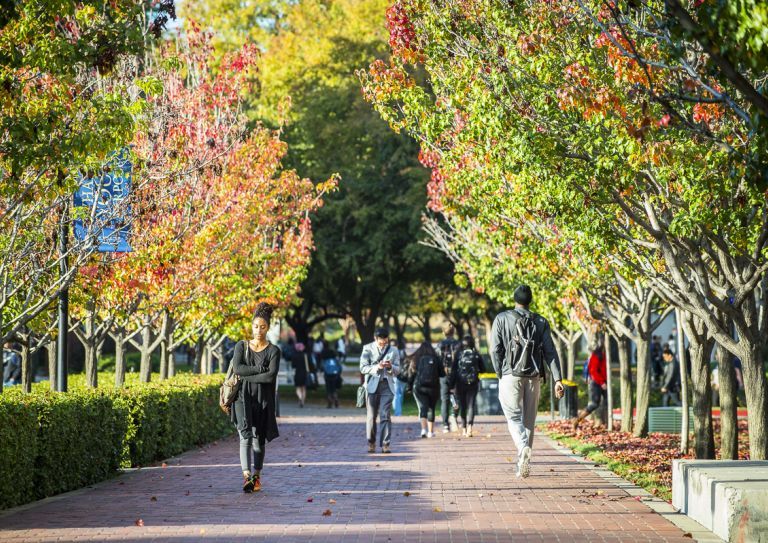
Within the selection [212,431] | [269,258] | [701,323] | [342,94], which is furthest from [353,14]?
[701,323]

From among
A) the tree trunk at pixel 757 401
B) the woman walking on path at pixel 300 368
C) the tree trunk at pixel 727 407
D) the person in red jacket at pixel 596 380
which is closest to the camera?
the tree trunk at pixel 757 401

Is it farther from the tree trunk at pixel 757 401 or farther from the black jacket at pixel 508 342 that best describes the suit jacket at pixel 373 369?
the tree trunk at pixel 757 401

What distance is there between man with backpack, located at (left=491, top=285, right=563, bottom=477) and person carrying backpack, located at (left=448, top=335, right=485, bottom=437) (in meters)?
7.70

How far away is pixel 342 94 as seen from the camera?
123ft

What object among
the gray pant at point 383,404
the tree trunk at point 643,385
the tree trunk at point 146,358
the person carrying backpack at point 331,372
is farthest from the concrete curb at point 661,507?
the person carrying backpack at point 331,372

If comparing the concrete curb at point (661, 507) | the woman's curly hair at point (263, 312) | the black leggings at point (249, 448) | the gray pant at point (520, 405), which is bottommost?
the concrete curb at point (661, 507)

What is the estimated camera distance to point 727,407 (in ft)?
48.3

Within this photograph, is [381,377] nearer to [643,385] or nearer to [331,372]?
[643,385]

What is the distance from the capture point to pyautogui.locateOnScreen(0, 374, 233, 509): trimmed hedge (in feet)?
35.5

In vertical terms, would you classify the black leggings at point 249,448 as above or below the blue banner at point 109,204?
below

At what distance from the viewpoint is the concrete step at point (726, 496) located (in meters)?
8.69

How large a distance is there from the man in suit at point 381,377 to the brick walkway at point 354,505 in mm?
545

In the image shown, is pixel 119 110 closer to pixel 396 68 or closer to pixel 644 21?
pixel 396 68

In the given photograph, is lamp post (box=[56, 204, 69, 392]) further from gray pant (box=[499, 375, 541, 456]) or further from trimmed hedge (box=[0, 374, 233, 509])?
gray pant (box=[499, 375, 541, 456])
